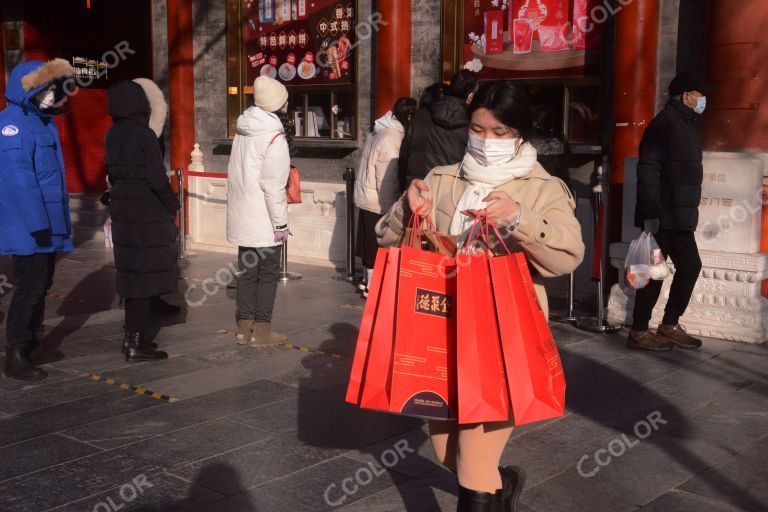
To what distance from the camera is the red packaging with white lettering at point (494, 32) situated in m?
9.55

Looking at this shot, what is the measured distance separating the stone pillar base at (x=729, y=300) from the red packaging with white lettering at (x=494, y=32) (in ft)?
10.4

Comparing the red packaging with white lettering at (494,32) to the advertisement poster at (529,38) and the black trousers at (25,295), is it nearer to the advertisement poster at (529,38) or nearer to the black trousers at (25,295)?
the advertisement poster at (529,38)

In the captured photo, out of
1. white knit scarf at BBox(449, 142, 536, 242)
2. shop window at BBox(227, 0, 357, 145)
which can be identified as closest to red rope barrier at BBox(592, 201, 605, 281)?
shop window at BBox(227, 0, 357, 145)

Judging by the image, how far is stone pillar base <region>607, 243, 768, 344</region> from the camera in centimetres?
718

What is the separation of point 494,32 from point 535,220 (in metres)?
6.67

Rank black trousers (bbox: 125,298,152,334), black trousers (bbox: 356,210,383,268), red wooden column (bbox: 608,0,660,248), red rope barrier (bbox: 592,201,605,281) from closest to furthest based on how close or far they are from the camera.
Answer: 1. black trousers (bbox: 125,298,152,334)
2. red rope barrier (bbox: 592,201,605,281)
3. red wooden column (bbox: 608,0,660,248)
4. black trousers (bbox: 356,210,383,268)

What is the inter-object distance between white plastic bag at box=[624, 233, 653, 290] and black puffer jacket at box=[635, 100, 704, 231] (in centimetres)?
17

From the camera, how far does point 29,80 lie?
606 centimetres

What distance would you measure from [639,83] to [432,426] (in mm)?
5325

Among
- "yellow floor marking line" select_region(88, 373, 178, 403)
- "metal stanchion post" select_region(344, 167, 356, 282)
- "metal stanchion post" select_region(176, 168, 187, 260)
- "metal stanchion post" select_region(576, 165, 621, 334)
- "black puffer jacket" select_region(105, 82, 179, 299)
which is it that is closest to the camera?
"yellow floor marking line" select_region(88, 373, 178, 403)

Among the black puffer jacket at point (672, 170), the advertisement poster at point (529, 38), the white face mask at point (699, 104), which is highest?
the advertisement poster at point (529, 38)

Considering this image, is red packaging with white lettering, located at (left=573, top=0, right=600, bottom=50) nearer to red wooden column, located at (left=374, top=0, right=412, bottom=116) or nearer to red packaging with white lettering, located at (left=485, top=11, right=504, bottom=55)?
red packaging with white lettering, located at (left=485, top=11, right=504, bottom=55)

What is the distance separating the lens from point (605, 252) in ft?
27.9

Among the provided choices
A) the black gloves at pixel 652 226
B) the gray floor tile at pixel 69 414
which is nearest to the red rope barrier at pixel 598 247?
the black gloves at pixel 652 226
